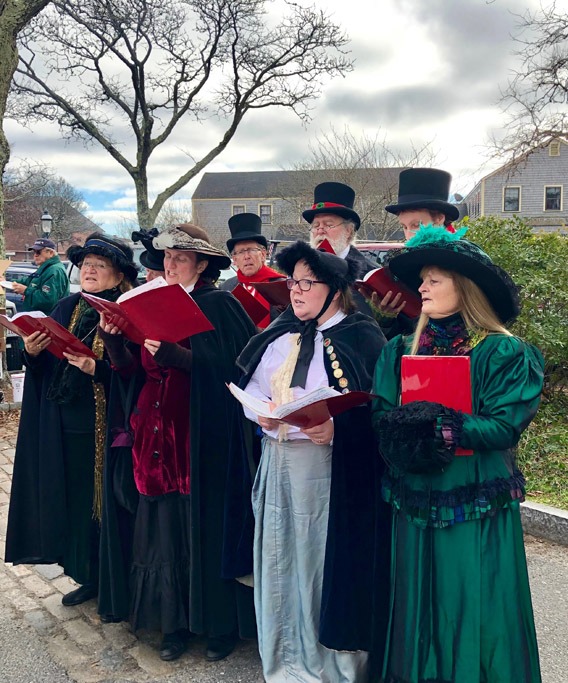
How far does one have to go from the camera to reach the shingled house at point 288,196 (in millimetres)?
20828

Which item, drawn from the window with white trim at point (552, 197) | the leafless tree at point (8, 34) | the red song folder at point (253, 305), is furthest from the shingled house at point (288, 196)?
the red song folder at point (253, 305)

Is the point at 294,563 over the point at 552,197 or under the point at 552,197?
under

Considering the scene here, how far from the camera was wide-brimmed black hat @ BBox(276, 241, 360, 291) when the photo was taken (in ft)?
8.17

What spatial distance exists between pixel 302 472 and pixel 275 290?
3.41 ft

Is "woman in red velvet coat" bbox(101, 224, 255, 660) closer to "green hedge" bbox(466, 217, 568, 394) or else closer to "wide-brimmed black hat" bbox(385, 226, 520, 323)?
"wide-brimmed black hat" bbox(385, 226, 520, 323)

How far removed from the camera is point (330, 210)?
3783 millimetres

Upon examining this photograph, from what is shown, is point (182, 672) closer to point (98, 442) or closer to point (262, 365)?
point (98, 442)

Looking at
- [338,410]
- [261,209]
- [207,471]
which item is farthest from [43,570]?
[261,209]

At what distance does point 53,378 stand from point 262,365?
1327 mm

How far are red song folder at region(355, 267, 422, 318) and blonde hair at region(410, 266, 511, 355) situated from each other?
0.46 meters

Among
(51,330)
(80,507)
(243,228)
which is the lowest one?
(80,507)

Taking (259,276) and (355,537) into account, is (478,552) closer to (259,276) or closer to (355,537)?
(355,537)

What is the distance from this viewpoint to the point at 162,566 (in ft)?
9.70

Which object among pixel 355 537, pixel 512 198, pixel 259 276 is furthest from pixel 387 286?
pixel 512 198
